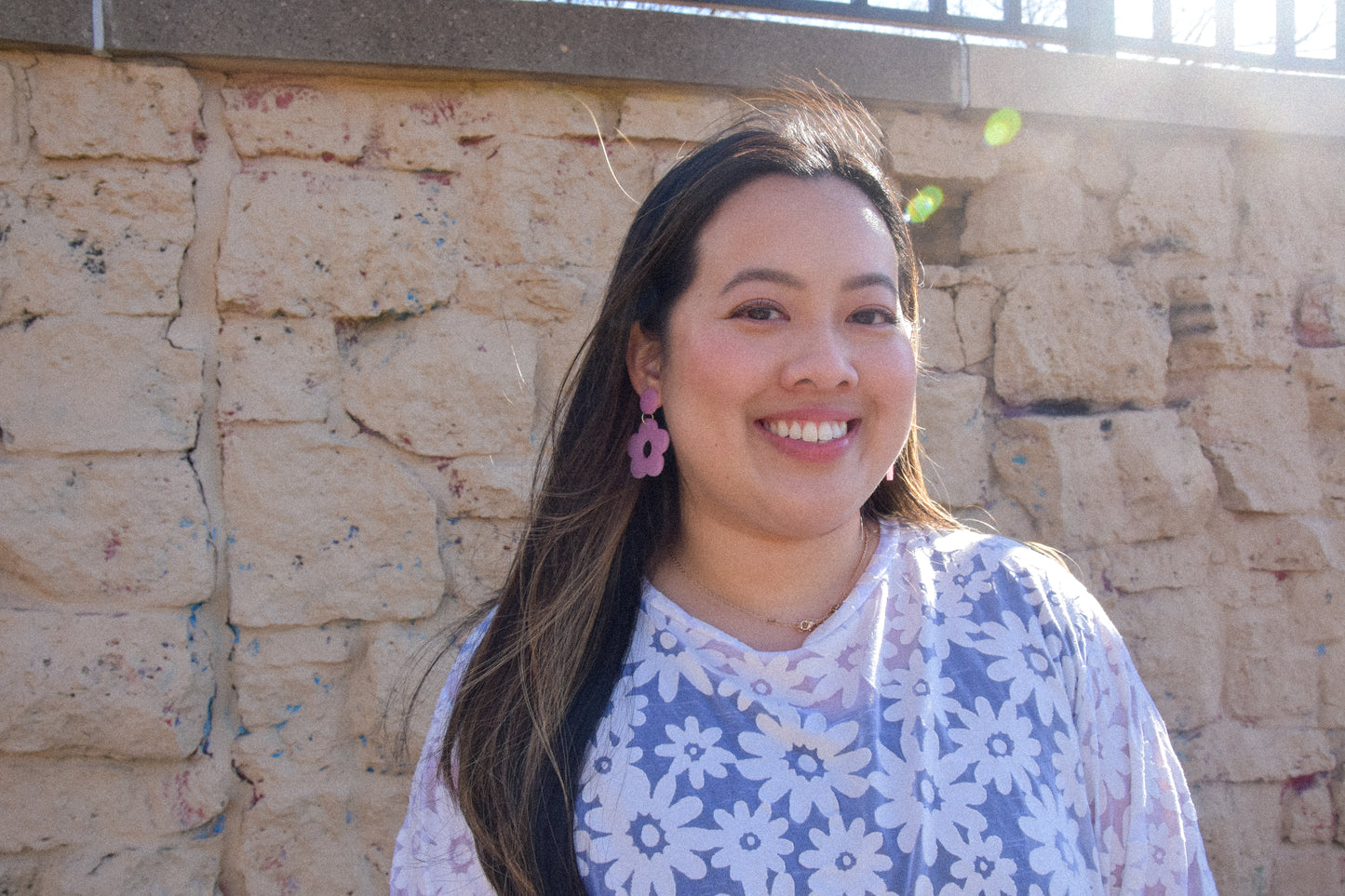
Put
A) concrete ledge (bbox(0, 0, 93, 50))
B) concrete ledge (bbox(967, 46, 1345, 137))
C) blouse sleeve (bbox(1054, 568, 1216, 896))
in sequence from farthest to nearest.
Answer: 1. concrete ledge (bbox(967, 46, 1345, 137))
2. concrete ledge (bbox(0, 0, 93, 50))
3. blouse sleeve (bbox(1054, 568, 1216, 896))

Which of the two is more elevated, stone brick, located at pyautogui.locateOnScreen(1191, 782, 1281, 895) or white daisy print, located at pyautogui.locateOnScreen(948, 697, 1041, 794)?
white daisy print, located at pyautogui.locateOnScreen(948, 697, 1041, 794)

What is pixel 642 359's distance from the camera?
1465mm

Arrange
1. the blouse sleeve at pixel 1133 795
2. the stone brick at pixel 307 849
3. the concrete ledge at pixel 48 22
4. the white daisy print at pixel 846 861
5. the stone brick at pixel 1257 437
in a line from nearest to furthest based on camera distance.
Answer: the white daisy print at pixel 846 861 < the blouse sleeve at pixel 1133 795 < the concrete ledge at pixel 48 22 < the stone brick at pixel 307 849 < the stone brick at pixel 1257 437

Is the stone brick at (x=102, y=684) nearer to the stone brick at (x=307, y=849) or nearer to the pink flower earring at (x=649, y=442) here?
the stone brick at (x=307, y=849)

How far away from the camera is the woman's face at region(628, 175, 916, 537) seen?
A: 4.05 feet

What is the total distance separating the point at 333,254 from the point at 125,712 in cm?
102

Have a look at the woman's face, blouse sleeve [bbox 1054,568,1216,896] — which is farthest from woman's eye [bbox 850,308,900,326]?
blouse sleeve [bbox 1054,568,1216,896]

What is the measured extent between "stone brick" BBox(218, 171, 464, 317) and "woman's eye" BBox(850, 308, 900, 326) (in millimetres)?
1019

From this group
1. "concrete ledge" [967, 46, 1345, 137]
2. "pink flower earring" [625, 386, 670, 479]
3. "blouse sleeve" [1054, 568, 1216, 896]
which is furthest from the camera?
"concrete ledge" [967, 46, 1345, 137]

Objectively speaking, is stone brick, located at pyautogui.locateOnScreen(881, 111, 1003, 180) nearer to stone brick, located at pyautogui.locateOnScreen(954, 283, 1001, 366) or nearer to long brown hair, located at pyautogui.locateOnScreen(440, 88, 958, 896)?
stone brick, located at pyautogui.locateOnScreen(954, 283, 1001, 366)

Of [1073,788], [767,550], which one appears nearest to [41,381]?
[767,550]

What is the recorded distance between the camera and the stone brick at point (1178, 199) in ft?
7.52

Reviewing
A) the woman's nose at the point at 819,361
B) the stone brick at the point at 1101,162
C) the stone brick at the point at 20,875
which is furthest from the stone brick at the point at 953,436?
the stone brick at the point at 20,875

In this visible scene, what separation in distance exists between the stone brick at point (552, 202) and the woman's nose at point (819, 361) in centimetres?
90
